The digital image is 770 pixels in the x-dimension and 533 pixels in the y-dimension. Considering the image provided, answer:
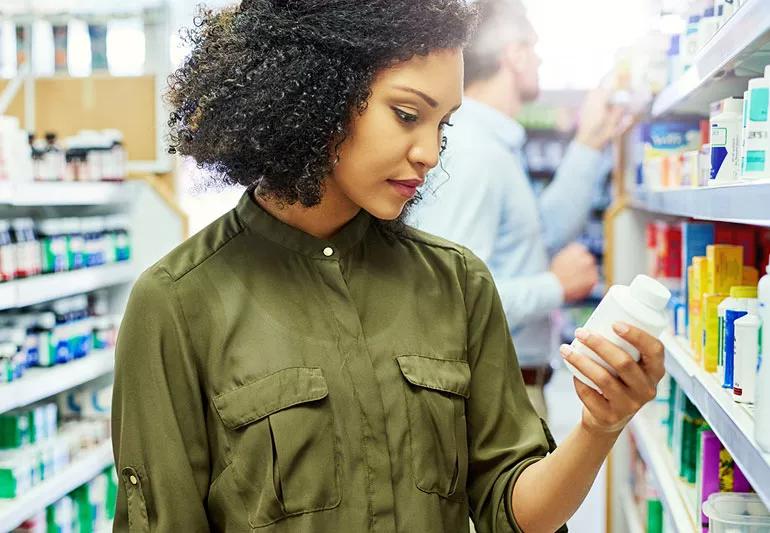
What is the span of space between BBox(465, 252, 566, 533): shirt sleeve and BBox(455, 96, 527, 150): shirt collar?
5.17ft

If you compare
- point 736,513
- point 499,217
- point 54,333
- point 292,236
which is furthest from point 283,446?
point 54,333

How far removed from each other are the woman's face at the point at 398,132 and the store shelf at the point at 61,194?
6.80ft

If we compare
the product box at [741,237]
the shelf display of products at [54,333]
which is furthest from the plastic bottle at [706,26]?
the shelf display of products at [54,333]

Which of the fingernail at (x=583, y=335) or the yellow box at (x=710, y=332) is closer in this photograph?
the fingernail at (x=583, y=335)

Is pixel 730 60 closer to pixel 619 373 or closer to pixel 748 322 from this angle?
pixel 748 322

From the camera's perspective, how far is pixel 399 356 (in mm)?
1466

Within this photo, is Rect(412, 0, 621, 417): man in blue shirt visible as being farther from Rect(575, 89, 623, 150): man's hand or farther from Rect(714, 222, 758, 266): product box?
Rect(714, 222, 758, 266): product box

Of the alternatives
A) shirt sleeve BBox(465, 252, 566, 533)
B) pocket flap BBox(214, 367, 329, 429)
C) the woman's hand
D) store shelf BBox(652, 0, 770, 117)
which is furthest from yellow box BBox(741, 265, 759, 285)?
pocket flap BBox(214, 367, 329, 429)

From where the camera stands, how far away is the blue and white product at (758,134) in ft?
4.89

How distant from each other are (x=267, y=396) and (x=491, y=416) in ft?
1.18

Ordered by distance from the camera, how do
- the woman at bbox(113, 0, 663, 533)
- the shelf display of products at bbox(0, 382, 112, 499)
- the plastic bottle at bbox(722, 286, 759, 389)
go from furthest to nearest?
the shelf display of products at bbox(0, 382, 112, 499)
the plastic bottle at bbox(722, 286, 759, 389)
the woman at bbox(113, 0, 663, 533)

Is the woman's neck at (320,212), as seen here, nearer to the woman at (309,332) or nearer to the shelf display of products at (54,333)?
the woman at (309,332)

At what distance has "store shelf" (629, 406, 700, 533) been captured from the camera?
2.12 m

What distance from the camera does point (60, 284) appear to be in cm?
356
